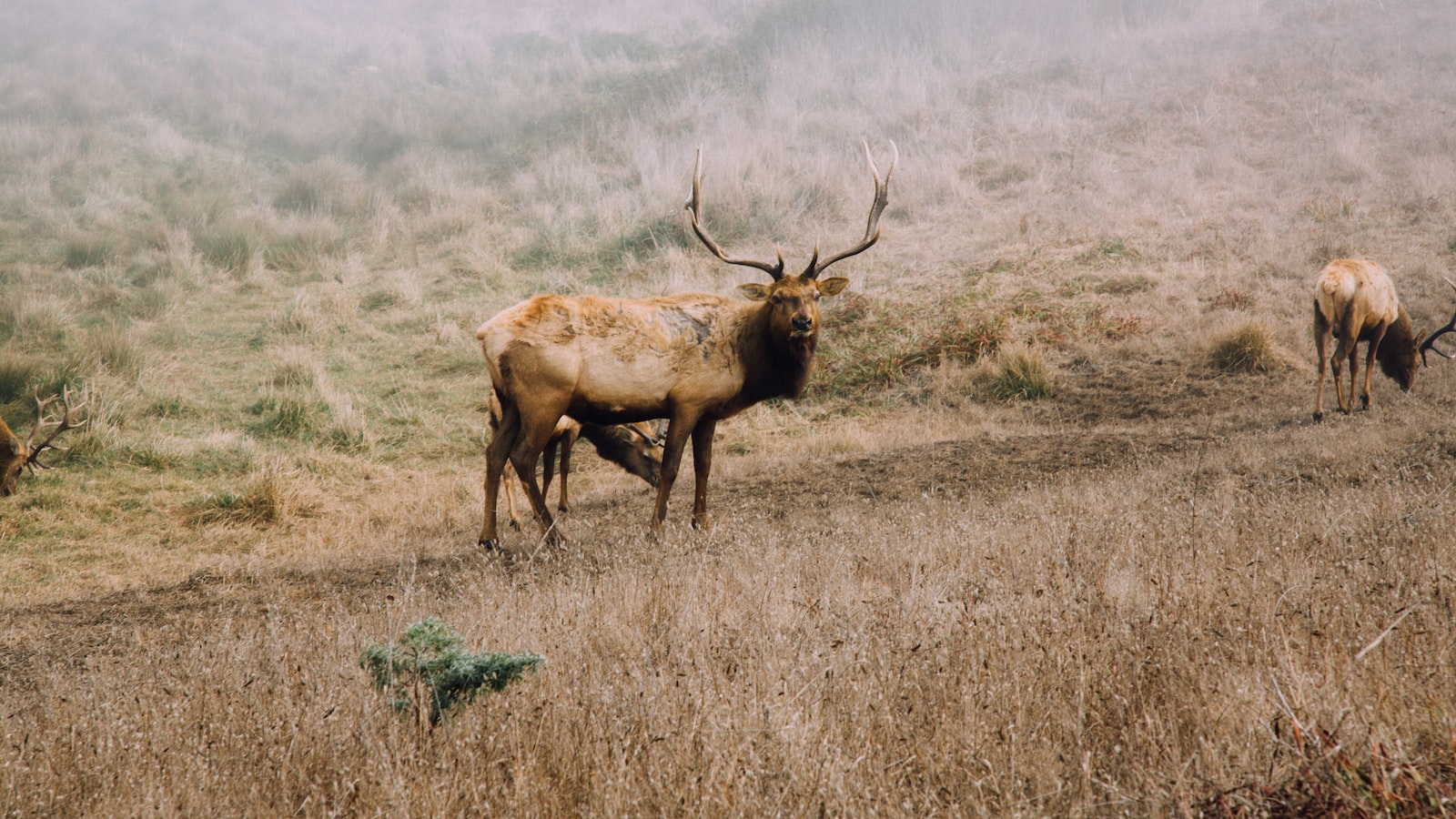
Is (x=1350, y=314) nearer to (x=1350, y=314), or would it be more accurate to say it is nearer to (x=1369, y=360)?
(x=1350, y=314)

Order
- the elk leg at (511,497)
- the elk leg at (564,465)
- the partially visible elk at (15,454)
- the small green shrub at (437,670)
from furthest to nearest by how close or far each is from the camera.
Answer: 1. the partially visible elk at (15,454)
2. the elk leg at (564,465)
3. the elk leg at (511,497)
4. the small green shrub at (437,670)

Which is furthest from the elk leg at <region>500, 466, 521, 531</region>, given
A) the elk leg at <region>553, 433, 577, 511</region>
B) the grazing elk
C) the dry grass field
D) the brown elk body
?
the brown elk body

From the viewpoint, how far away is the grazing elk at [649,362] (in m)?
6.60

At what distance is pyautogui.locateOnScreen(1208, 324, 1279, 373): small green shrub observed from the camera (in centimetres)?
1195

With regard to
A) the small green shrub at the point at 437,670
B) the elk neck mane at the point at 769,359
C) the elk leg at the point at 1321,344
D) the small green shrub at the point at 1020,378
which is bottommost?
the small green shrub at the point at 1020,378

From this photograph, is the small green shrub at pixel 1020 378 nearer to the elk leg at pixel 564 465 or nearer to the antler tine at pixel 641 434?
the antler tine at pixel 641 434

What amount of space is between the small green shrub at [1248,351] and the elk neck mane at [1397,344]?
118 cm

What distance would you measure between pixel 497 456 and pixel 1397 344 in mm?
11367

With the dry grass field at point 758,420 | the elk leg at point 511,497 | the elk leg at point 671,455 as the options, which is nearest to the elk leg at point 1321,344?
the dry grass field at point 758,420

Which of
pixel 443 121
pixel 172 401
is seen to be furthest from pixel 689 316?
pixel 443 121

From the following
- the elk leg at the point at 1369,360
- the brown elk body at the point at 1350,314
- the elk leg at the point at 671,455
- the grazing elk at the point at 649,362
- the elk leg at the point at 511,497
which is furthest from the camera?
the elk leg at the point at 1369,360

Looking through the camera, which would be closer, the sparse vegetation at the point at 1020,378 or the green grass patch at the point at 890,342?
the sparse vegetation at the point at 1020,378

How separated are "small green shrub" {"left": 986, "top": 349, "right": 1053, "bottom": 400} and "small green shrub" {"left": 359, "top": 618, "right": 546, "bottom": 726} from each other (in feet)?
32.8

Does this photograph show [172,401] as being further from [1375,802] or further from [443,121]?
[443,121]
